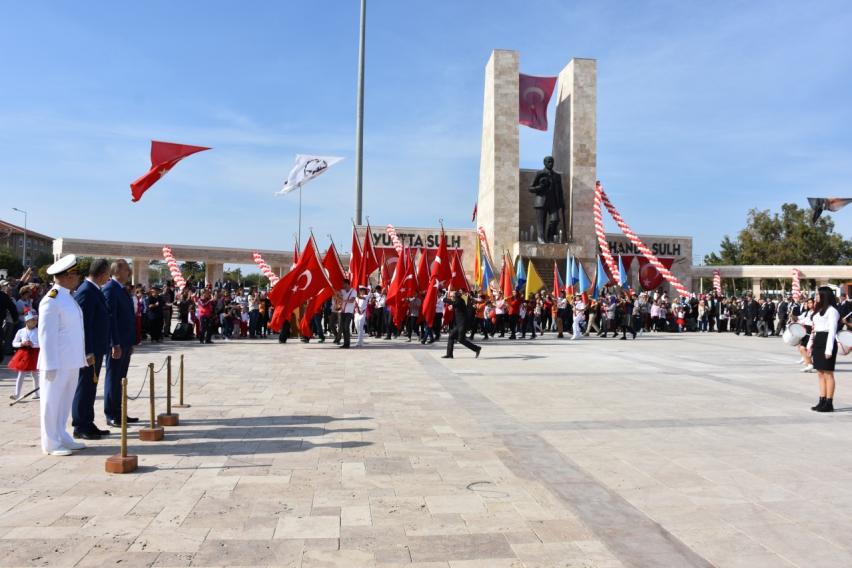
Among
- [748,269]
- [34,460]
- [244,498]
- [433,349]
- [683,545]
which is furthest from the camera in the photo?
[748,269]

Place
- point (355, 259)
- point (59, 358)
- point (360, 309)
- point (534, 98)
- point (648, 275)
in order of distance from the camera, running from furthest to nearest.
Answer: point (648, 275)
point (534, 98)
point (355, 259)
point (360, 309)
point (59, 358)

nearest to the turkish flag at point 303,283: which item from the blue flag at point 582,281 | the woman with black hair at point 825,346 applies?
the woman with black hair at point 825,346

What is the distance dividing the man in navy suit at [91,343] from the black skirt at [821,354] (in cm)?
860

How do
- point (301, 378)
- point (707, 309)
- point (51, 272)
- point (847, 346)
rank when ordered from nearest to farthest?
point (51, 272)
point (847, 346)
point (301, 378)
point (707, 309)

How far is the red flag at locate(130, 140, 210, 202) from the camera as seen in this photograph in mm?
17148

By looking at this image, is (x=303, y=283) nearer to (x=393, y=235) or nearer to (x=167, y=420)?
(x=167, y=420)

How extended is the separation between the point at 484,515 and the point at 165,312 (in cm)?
1715

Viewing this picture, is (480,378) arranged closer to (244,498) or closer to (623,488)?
(623,488)

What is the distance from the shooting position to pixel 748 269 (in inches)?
1569

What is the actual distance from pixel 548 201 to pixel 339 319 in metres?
17.7

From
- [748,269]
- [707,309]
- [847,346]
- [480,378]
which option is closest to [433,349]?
[480,378]

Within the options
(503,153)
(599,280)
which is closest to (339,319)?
(599,280)

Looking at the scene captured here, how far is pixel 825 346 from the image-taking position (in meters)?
8.28

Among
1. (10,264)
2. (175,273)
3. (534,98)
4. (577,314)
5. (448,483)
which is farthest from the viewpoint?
(10,264)
